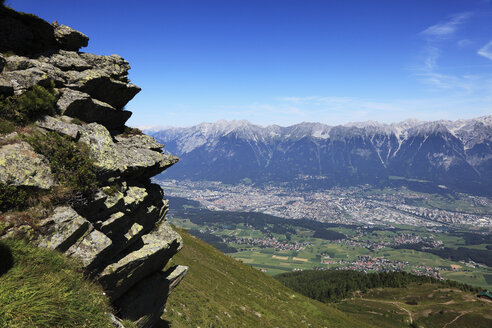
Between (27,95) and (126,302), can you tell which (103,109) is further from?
(126,302)

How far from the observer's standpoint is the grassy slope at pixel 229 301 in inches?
1094

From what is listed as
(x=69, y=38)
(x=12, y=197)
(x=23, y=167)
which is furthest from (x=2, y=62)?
(x=12, y=197)

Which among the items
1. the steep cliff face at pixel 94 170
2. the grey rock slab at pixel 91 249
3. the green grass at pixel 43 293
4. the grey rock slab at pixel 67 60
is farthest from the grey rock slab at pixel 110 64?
the green grass at pixel 43 293

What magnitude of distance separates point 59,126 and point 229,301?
Answer: 3298cm

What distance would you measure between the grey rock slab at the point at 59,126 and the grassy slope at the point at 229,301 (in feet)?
60.1

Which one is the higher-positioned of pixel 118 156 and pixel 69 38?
pixel 69 38

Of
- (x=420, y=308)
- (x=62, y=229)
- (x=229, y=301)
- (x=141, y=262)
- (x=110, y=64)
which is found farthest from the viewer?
(x=420, y=308)

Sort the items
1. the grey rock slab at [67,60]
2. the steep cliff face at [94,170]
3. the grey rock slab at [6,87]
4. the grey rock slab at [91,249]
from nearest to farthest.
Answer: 1. the steep cliff face at [94,170]
2. the grey rock slab at [91,249]
3. the grey rock slab at [6,87]
4. the grey rock slab at [67,60]

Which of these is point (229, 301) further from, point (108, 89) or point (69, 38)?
point (69, 38)

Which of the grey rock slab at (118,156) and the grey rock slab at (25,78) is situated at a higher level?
the grey rock slab at (25,78)

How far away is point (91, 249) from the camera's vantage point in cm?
1257

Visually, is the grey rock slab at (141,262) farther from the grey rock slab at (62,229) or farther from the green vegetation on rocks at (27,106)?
the green vegetation on rocks at (27,106)

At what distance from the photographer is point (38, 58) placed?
17484 millimetres

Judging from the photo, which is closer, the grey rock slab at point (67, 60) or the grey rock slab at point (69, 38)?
the grey rock slab at point (67, 60)
